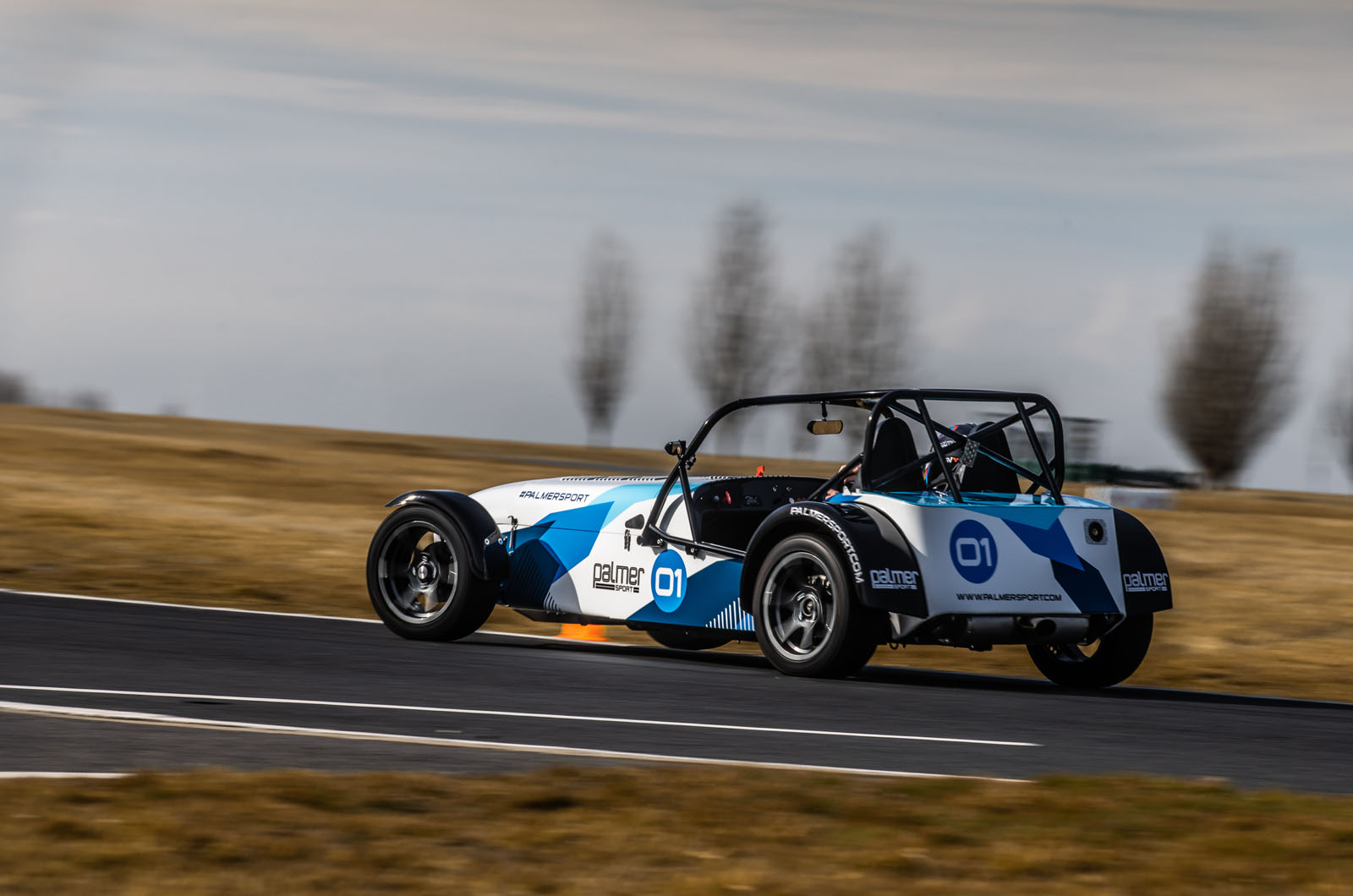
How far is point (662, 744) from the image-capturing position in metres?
6.58

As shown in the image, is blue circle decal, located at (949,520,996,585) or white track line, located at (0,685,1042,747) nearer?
white track line, located at (0,685,1042,747)

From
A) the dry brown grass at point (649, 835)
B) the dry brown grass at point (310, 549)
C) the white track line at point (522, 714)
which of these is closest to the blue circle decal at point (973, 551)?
the white track line at point (522, 714)

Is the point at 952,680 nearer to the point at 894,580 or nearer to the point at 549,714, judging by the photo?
the point at 894,580

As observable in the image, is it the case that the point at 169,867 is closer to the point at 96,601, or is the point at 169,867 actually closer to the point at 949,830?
the point at 949,830

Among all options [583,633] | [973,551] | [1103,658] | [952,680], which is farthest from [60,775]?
[583,633]

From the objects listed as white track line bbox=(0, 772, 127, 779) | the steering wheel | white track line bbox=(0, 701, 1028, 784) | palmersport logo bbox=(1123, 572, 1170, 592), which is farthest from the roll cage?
white track line bbox=(0, 772, 127, 779)

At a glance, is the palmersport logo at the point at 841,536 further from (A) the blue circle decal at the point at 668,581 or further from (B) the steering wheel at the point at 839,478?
(A) the blue circle decal at the point at 668,581

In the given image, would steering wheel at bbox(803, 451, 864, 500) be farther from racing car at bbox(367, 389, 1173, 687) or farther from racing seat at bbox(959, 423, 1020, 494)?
racing seat at bbox(959, 423, 1020, 494)

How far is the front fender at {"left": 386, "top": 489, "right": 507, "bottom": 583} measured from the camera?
10.2 meters

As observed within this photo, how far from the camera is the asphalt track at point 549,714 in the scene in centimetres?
615

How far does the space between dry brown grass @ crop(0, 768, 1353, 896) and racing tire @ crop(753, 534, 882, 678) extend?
9.81 feet

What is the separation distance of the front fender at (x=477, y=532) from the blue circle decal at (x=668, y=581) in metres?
1.05

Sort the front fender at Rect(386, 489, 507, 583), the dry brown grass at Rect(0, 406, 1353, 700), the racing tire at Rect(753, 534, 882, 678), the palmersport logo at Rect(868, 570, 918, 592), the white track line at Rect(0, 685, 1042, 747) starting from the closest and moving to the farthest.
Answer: the white track line at Rect(0, 685, 1042, 747) → the palmersport logo at Rect(868, 570, 918, 592) → the racing tire at Rect(753, 534, 882, 678) → the front fender at Rect(386, 489, 507, 583) → the dry brown grass at Rect(0, 406, 1353, 700)

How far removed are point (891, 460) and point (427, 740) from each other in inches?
148
